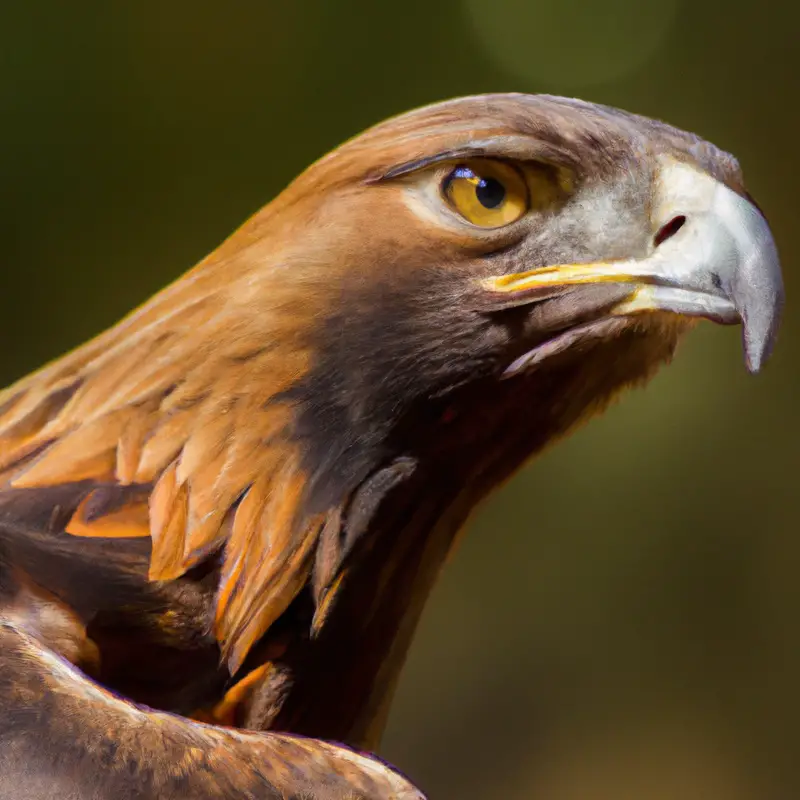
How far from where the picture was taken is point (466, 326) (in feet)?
2.51

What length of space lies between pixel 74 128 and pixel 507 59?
0.93m

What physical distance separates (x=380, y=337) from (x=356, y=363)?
0.09 ft

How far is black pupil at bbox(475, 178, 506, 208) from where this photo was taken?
77 cm

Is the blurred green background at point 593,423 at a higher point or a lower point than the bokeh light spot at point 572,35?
lower

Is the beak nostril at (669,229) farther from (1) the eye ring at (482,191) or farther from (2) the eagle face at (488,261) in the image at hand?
(1) the eye ring at (482,191)

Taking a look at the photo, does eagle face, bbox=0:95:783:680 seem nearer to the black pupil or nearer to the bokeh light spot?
the black pupil

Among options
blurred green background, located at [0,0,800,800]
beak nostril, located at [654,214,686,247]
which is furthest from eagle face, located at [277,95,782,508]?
blurred green background, located at [0,0,800,800]

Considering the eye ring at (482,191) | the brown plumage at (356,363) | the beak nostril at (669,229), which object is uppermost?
the beak nostril at (669,229)

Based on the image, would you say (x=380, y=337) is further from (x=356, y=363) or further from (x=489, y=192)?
(x=489, y=192)

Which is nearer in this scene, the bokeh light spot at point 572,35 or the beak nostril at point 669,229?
the beak nostril at point 669,229

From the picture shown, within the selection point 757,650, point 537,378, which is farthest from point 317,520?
point 757,650

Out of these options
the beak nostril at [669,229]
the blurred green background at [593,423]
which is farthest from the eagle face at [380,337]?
the blurred green background at [593,423]

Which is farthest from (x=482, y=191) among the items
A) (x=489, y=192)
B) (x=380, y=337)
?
(x=380, y=337)

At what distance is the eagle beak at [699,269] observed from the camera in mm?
729
